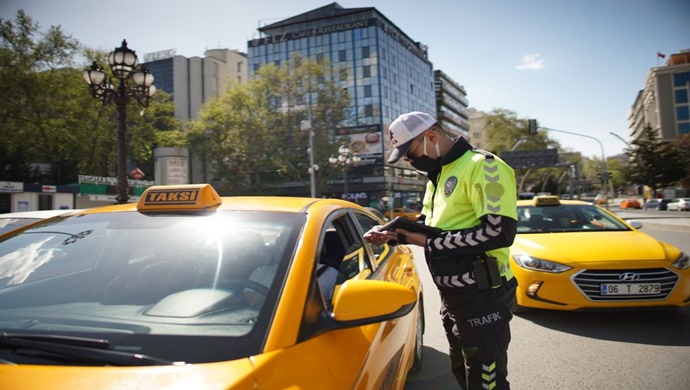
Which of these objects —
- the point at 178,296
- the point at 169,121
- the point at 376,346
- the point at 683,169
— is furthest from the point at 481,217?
the point at 683,169

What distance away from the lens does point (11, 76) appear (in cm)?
2681

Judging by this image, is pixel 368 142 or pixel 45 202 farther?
pixel 368 142

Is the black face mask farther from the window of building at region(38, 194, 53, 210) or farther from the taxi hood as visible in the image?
the window of building at region(38, 194, 53, 210)

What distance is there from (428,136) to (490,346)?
108 cm

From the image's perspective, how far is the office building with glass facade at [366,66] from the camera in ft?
170

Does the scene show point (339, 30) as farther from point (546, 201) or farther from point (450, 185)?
point (450, 185)

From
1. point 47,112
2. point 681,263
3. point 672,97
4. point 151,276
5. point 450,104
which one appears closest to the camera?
point 151,276

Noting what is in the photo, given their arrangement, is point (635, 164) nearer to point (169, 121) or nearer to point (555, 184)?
point (555, 184)

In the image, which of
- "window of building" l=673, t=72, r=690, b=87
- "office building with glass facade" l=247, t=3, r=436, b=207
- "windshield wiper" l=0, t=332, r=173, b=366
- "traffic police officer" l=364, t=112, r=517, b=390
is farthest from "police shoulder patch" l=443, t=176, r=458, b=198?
"window of building" l=673, t=72, r=690, b=87

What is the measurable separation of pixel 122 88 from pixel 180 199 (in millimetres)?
9894

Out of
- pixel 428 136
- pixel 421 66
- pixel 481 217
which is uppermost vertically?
pixel 421 66

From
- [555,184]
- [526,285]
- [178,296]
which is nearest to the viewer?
[178,296]

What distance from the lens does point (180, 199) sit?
1.99 m

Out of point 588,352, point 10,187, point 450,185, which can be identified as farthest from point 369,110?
point 450,185
